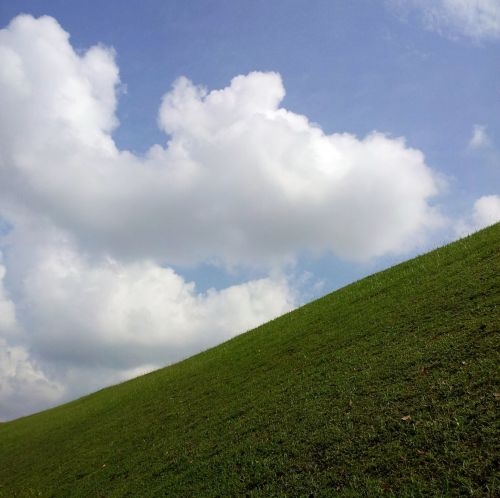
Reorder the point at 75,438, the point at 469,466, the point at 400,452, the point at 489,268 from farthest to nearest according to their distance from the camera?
the point at 75,438 < the point at 489,268 < the point at 400,452 < the point at 469,466

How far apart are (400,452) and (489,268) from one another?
13.3m

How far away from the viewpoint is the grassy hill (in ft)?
31.8

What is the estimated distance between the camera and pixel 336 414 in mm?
12805

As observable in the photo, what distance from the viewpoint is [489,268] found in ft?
65.7

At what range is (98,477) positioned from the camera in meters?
17.4

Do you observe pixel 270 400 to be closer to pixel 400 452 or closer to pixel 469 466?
pixel 400 452

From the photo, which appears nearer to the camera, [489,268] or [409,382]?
[409,382]

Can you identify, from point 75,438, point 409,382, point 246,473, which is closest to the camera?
point 246,473

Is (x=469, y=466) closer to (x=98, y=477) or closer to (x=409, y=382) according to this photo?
(x=409, y=382)

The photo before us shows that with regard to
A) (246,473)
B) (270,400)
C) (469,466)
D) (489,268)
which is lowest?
(469,466)

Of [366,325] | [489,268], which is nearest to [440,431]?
[366,325]

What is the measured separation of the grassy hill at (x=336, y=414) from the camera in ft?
31.8

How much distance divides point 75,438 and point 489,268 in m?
24.6

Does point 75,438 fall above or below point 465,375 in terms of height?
above
